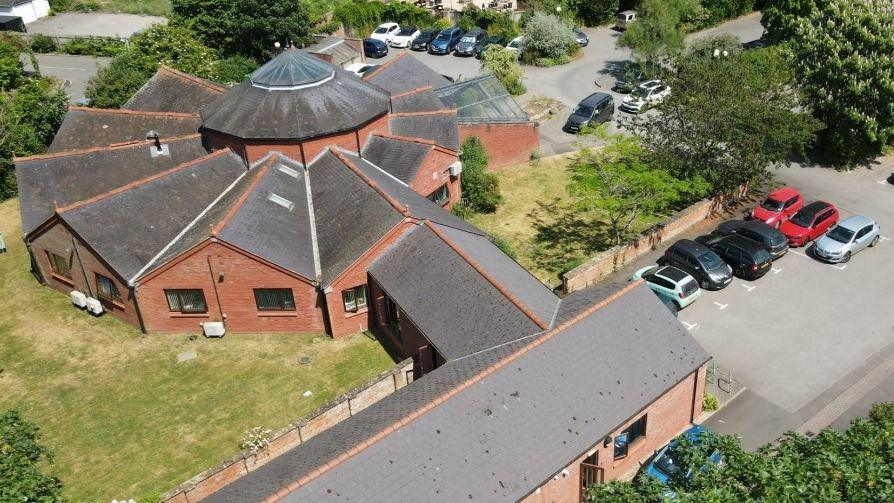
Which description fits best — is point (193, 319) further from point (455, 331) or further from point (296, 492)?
point (296, 492)

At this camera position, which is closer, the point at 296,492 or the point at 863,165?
the point at 296,492

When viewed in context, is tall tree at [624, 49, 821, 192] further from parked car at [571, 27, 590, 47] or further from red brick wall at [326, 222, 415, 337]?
parked car at [571, 27, 590, 47]

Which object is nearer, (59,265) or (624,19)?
(59,265)

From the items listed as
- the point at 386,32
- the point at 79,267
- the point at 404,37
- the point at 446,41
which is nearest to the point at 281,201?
the point at 79,267

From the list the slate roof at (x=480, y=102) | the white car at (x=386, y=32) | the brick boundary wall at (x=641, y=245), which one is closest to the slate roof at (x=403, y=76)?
the slate roof at (x=480, y=102)

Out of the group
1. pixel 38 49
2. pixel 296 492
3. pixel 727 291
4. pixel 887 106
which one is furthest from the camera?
pixel 38 49

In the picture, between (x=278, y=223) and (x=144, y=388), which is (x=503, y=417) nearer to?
(x=278, y=223)

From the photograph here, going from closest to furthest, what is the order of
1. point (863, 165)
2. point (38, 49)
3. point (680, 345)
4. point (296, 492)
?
point (296, 492) < point (680, 345) < point (863, 165) < point (38, 49)

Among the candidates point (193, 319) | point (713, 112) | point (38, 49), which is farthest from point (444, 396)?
point (38, 49)
